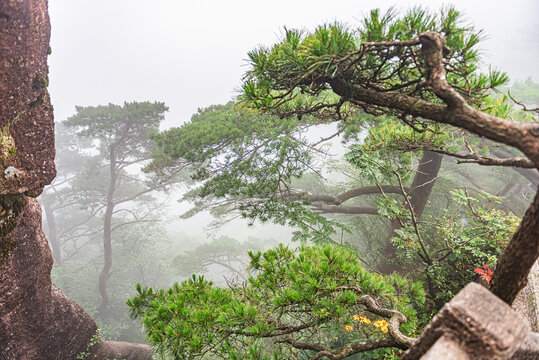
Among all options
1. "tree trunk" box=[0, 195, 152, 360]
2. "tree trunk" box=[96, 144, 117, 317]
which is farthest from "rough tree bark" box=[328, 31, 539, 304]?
"tree trunk" box=[96, 144, 117, 317]

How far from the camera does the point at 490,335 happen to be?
836 mm

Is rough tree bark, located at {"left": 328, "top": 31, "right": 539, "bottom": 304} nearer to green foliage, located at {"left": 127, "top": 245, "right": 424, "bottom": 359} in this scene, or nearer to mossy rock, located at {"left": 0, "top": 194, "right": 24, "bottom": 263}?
green foliage, located at {"left": 127, "top": 245, "right": 424, "bottom": 359}

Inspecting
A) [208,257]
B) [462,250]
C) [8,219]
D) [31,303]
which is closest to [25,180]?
[8,219]

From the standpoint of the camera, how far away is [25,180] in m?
3.38

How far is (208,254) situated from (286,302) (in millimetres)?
13558

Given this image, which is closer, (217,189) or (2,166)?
(2,166)

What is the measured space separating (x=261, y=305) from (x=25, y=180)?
13.0 ft

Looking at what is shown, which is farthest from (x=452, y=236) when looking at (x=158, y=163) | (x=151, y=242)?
(x=151, y=242)

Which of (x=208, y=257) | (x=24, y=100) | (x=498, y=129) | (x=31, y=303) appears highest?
(x=24, y=100)

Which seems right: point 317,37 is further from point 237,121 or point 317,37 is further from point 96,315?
point 96,315

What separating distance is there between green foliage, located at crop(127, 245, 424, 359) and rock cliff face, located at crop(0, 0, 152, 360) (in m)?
3.14

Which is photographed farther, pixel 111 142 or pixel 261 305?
pixel 111 142

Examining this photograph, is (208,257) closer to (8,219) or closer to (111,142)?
(111,142)

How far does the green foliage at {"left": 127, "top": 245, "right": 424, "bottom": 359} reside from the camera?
5.46 feet
